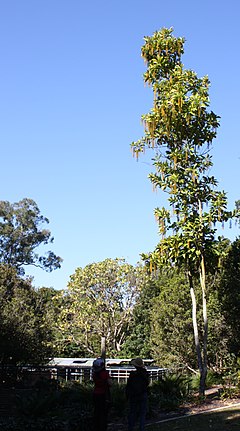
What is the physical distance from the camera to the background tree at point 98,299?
36469 millimetres

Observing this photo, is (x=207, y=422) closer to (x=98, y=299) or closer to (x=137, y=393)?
(x=137, y=393)

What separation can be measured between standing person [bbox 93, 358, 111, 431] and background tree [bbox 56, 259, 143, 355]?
27196 millimetres

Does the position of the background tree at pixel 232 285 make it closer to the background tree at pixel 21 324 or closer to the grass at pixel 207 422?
the grass at pixel 207 422

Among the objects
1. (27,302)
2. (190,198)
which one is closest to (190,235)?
(190,198)

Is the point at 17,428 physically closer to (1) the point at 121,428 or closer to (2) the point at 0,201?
(1) the point at 121,428

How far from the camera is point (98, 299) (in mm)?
36656

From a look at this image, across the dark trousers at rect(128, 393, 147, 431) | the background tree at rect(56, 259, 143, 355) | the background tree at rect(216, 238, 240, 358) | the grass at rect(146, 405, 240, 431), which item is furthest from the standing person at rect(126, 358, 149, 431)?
the background tree at rect(56, 259, 143, 355)

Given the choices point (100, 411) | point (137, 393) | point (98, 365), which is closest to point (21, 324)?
point (137, 393)

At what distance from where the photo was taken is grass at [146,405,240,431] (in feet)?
29.8

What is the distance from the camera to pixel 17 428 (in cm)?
1005

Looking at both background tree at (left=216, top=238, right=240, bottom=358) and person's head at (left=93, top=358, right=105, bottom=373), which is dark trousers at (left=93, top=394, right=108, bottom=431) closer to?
person's head at (left=93, top=358, right=105, bottom=373)

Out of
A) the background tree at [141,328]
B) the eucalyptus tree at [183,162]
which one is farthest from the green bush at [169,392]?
the background tree at [141,328]

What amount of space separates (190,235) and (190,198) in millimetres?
1269

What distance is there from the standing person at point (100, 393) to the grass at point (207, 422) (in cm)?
127
